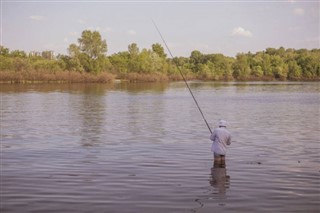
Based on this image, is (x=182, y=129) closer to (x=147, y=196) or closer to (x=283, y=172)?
(x=283, y=172)

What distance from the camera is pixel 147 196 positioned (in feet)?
36.1

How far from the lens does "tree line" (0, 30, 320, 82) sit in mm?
108000

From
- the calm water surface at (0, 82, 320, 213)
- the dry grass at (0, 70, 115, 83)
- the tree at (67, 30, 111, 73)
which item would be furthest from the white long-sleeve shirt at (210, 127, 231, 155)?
the tree at (67, 30, 111, 73)

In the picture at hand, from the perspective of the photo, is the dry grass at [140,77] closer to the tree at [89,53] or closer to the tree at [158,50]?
the tree at [89,53]

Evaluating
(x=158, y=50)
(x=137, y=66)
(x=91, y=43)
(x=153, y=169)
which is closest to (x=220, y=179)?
(x=153, y=169)

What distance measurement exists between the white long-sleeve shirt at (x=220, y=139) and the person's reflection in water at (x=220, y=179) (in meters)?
0.57

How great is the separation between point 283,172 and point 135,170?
473 centimetres

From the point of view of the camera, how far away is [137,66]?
142 metres

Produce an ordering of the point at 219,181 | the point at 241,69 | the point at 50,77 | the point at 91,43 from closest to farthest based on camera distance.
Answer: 1. the point at 219,181
2. the point at 50,77
3. the point at 91,43
4. the point at 241,69

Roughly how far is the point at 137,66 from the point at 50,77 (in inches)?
1702

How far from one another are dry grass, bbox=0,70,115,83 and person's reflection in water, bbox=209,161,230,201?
8992 centimetres

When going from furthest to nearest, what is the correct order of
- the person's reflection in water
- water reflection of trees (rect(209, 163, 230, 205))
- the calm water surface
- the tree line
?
the tree line → the person's reflection in water → water reflection of trees (rect(209, 163, 230, 205)) → the calm water surface

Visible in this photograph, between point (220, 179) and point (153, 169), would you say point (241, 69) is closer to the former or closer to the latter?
point (153, 169)

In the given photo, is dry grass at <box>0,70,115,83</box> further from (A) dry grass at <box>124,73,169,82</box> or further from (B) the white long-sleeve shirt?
(B) the white long-sleeve shirt
